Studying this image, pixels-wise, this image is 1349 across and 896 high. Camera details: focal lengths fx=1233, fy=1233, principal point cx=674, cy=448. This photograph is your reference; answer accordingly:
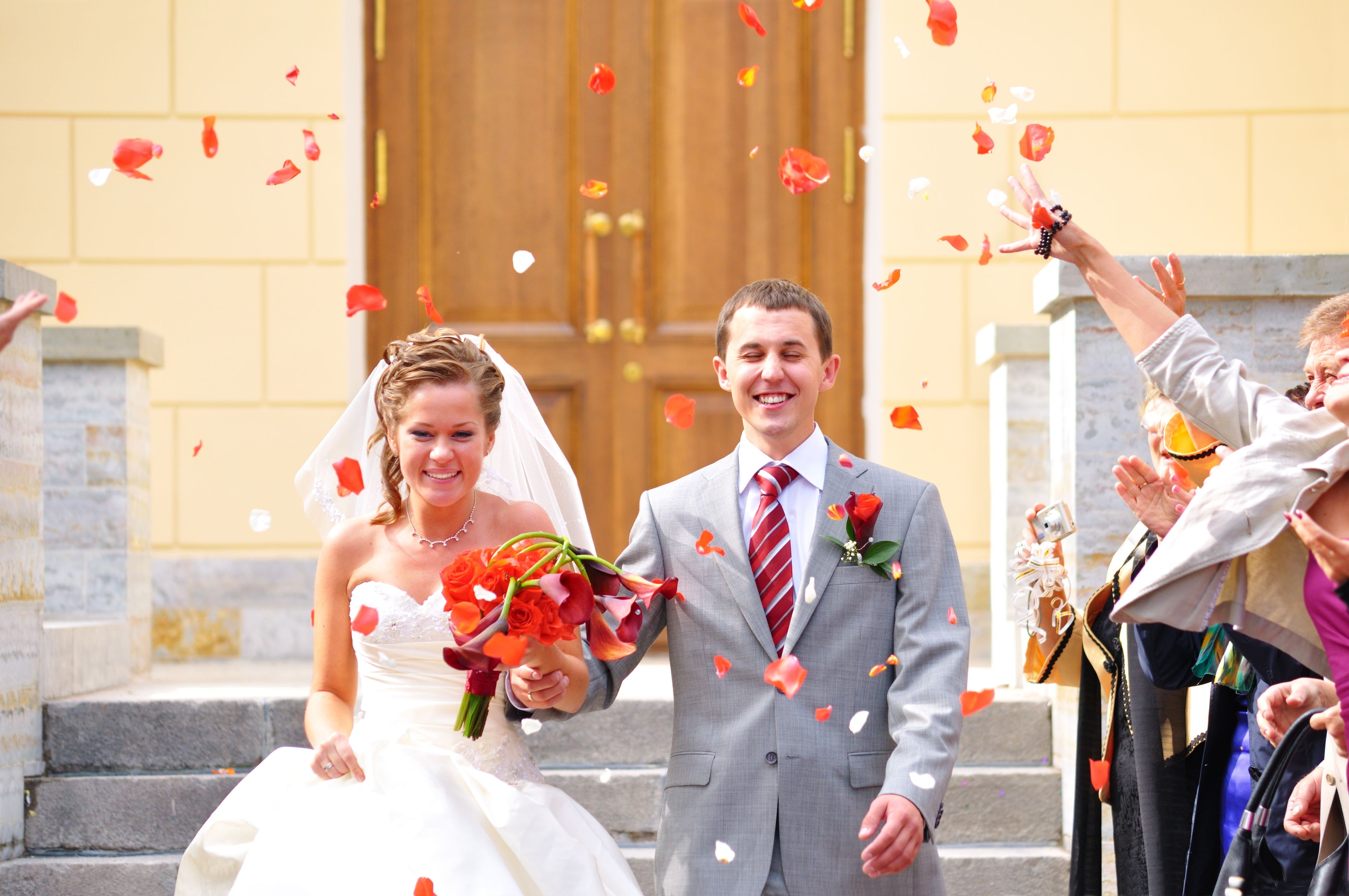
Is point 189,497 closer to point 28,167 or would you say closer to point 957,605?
point 28,167

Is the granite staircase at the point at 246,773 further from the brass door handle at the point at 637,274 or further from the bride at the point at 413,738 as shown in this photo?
the brass door handle at the point at 637,274

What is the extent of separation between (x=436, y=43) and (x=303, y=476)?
3.18m

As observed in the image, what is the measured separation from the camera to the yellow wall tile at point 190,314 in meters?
5.34

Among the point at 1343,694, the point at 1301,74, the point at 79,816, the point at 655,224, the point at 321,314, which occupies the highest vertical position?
the point at 1301,74

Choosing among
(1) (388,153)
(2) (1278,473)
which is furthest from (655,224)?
(2) (1278,473)

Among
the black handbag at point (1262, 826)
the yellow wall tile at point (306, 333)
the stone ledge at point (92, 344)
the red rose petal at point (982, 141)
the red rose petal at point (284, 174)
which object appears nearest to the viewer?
the black handbag at point (1262, 826)

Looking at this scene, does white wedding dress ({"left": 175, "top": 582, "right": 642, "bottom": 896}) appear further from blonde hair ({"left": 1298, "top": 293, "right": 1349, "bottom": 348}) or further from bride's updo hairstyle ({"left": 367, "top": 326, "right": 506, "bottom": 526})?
blonde hair ({"left": 1298, "top": 293, "right": 1349, "bottom": 348})

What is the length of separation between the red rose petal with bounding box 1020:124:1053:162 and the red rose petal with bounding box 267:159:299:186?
101 inches

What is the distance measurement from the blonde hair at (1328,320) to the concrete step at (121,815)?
311 centimetres

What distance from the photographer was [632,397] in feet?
18.2

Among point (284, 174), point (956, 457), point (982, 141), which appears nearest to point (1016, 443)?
point (956, 457)

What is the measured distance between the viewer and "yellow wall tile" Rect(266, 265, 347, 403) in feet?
17.6

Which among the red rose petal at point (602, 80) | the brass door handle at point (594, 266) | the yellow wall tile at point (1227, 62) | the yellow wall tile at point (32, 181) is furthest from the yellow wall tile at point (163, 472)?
the yellow wall tile at point (1227, 62)

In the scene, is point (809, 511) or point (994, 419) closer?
point (809, 511)
